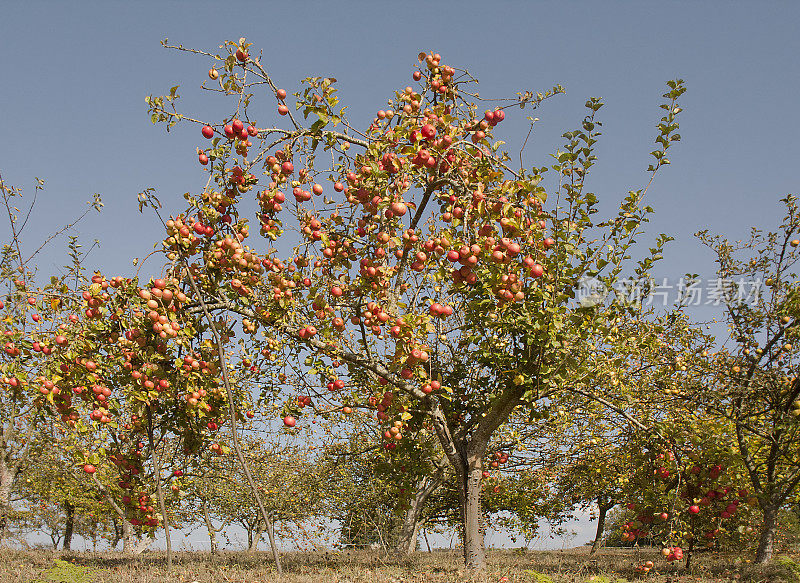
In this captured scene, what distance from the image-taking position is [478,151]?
6.32 meters

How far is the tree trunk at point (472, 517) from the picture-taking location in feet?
23.1

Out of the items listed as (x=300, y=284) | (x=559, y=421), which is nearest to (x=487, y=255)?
(x=300, y=284)

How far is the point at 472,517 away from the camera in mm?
7242

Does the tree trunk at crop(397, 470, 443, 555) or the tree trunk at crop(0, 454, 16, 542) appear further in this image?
the tree trunk at crop(397, 470, 443, 555)

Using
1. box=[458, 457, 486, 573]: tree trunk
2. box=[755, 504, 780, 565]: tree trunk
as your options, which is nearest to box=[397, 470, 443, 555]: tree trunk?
box=[755, 504, 780, 565]: tree trunk

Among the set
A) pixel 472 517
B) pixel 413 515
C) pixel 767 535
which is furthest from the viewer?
pixel 413 515

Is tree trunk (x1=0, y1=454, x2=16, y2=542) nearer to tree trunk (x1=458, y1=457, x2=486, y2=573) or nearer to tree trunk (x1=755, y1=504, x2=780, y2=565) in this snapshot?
tree trunk (x1=458, y1=457, x2=486, y2=573)

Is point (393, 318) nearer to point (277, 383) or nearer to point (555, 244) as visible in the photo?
point (555, 244)

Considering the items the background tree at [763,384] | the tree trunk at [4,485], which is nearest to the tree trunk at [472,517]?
the background tree at [763,384]

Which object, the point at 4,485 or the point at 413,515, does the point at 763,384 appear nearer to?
the point at 413,515

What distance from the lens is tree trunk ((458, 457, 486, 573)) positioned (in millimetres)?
7039

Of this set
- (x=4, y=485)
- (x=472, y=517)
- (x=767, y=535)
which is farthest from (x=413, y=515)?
(x=4, y=485)

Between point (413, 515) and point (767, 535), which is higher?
point (767, 535)

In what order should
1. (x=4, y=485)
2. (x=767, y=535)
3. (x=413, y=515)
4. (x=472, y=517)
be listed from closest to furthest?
(x=472, y=517)
(x=767, y=535)
(x=4, y=485)
(x=413, y=515)
